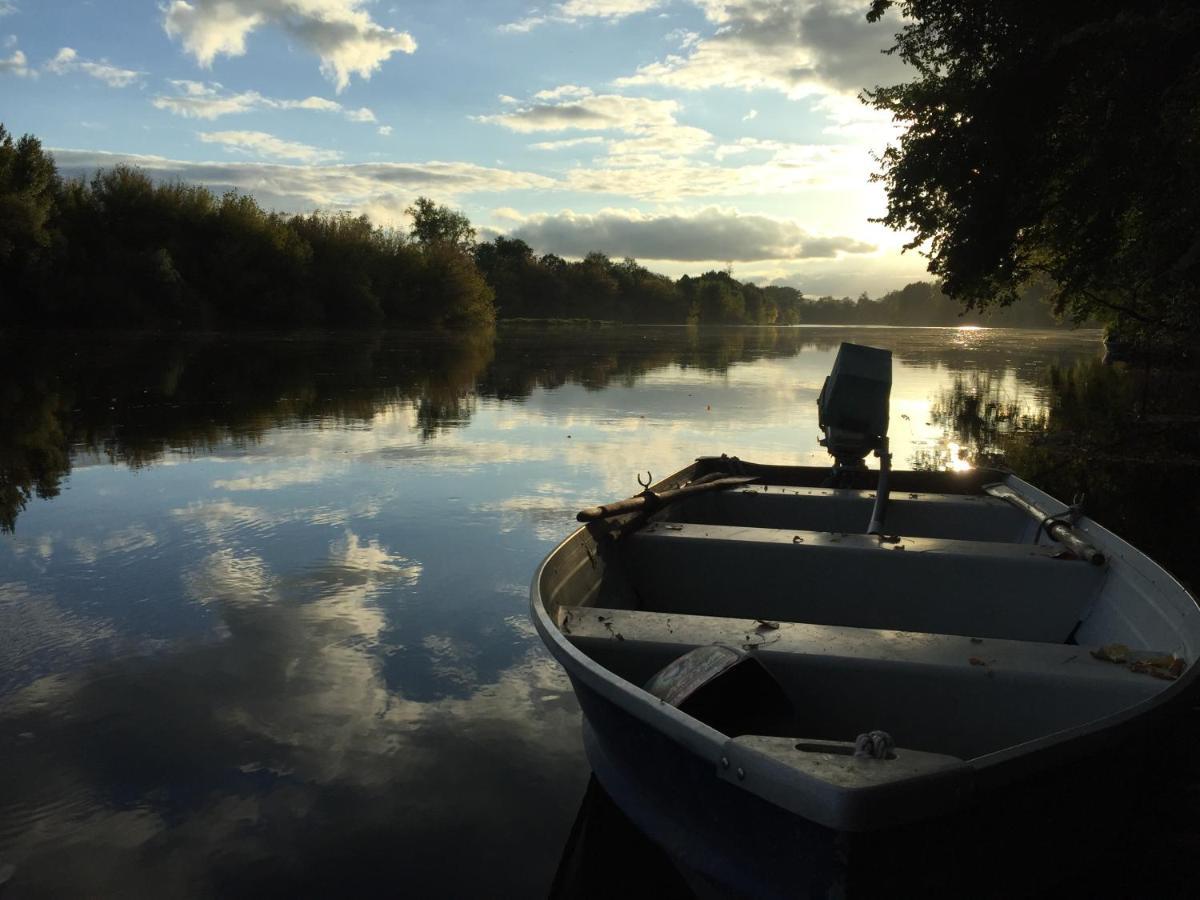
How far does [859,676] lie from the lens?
341 cm

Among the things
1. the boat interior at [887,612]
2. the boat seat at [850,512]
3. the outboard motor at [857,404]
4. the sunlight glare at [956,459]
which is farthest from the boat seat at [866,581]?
the sunlight glare at [956,459]

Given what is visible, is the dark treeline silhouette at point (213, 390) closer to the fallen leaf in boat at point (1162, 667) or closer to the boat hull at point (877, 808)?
the boat hull at point (877, 808)

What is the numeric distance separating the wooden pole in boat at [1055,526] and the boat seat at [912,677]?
1.42 meters

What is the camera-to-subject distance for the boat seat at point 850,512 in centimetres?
644

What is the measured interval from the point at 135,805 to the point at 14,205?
56.8 metres

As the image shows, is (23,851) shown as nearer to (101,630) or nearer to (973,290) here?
(101,630)

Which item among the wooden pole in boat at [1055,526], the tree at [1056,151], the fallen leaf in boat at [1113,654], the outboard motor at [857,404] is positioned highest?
the tree at [1056,151]

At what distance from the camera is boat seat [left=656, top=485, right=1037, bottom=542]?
6.44 metres

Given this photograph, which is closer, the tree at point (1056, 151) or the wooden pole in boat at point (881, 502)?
the wooden pole in boat at point (881, 502)

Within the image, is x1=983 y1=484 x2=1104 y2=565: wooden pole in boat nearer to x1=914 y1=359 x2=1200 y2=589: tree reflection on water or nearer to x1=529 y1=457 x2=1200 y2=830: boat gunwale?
x1=914 y1=359 x2=1200 y2=589: tree reflection on water

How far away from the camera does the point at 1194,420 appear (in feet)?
54.0

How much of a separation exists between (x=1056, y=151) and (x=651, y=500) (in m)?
14.8

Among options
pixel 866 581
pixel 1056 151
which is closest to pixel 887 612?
pixel 866 581

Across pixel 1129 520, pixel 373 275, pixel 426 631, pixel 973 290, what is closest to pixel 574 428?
pixel 1129 520
